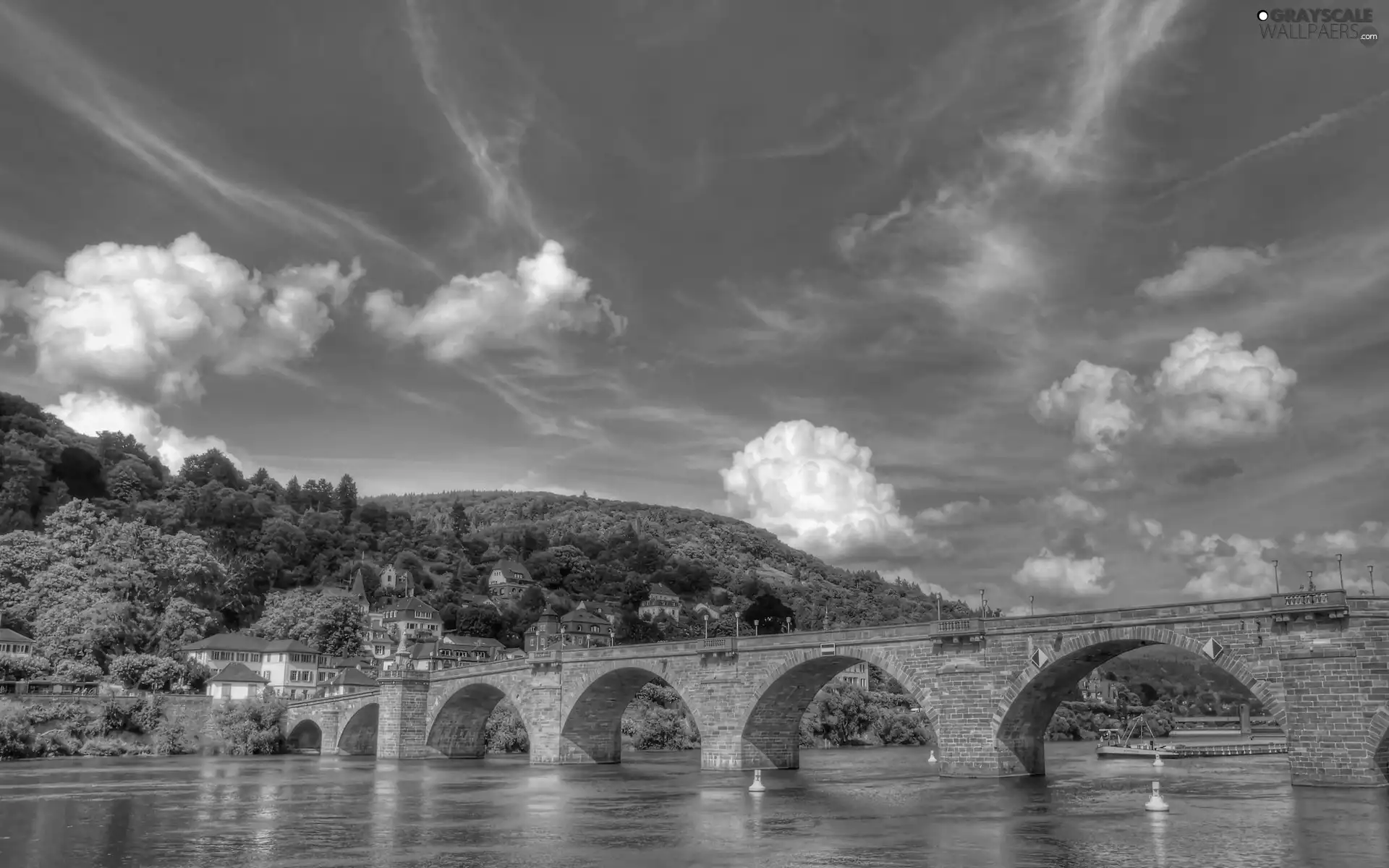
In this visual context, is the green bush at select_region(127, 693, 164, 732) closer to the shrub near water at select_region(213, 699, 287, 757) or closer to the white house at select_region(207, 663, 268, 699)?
the shrub near water at select_region(213, 699, 287, 757)

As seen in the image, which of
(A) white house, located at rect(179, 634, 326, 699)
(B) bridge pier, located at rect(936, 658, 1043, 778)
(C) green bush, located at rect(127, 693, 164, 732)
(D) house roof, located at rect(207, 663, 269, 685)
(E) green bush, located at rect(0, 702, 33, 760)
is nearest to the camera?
(B) bridge pier, located at rect(936, 658, 1043, 778)

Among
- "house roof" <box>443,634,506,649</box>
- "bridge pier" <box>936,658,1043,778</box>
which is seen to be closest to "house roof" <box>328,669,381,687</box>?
"house roof" <box>443,634,506,649</box>

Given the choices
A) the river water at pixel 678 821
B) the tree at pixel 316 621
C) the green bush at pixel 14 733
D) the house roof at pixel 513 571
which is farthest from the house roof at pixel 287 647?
the house roof at pixel 513 571

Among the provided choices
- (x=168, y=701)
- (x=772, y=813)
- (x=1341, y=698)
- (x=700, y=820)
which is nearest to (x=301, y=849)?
(x=700, y=820)

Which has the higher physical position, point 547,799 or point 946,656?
point 946,656

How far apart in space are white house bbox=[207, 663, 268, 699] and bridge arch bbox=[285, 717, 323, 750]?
4532 millimetres

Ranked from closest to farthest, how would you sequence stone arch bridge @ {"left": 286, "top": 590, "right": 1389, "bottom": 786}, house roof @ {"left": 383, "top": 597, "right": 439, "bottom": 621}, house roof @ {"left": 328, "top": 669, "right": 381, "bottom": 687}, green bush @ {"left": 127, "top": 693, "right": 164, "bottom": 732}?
stone arch bridge @ {"left": 286, "top": 590, "right": 1389, "bottom": 786}
green bush @ {"left": 127, "top": 693, "right": 164, "bottom": 732}
house roof @ {"left": 328, "top": 669, "right": 381, "bottom": 687}
house roof @ {"left": 383, "top": 597, "right": 439, "bottom": 621}

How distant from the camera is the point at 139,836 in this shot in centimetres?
2848

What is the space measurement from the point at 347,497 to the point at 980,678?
153626mm

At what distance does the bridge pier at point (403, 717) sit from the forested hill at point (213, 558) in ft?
82.8

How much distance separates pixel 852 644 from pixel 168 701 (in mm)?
55090

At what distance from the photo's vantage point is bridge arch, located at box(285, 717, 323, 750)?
81125 millimetres

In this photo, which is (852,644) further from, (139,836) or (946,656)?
(139,836)

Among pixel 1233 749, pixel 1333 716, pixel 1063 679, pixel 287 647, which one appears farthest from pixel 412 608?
pixel 1333 716
